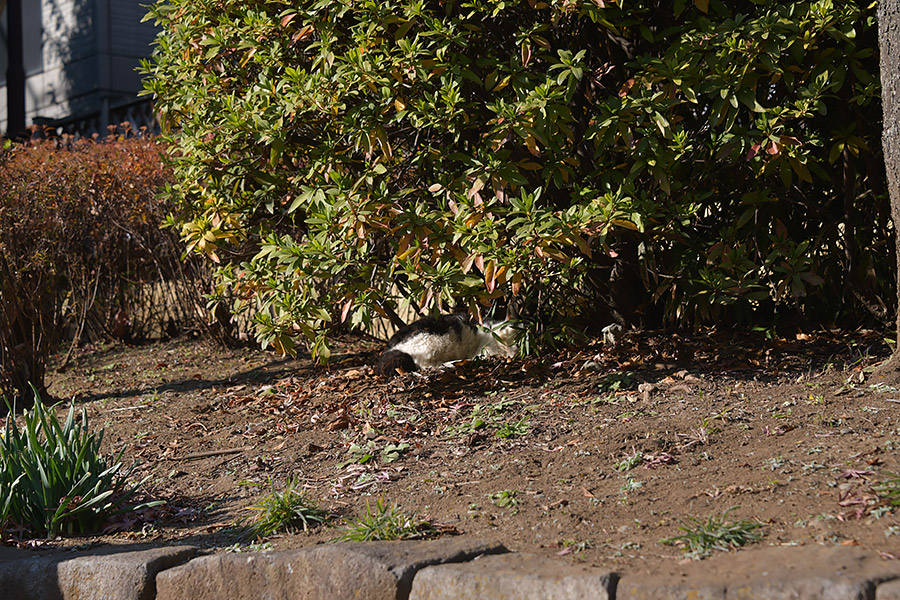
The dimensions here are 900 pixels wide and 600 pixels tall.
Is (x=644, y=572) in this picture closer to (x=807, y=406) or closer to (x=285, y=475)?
(x=807, y=406)

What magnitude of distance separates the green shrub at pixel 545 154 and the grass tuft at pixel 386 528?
4.37 ft

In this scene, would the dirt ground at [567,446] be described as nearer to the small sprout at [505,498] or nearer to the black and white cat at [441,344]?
the small sprout at [505,498]

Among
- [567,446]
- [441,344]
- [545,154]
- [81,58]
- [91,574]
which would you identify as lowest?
[91,574]

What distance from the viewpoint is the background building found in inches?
512

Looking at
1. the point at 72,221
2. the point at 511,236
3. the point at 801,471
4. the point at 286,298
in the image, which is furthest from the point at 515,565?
the point at 72,221

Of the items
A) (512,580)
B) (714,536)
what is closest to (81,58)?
(512,580)

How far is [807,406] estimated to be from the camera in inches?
143

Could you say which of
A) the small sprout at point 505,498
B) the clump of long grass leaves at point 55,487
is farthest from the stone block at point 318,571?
the clump of long grass leaves at point 55,487

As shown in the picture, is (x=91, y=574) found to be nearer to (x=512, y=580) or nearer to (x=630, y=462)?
(x=512, y=580)

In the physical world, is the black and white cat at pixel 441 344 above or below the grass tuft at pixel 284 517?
above

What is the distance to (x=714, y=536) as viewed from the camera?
2471 millimetres

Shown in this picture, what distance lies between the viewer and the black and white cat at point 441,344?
526 centimetres

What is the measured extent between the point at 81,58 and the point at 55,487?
12.2 m

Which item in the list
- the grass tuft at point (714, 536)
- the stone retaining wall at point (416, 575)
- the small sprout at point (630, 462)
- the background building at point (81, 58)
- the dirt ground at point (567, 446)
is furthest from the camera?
the background building at point (81, 58)
